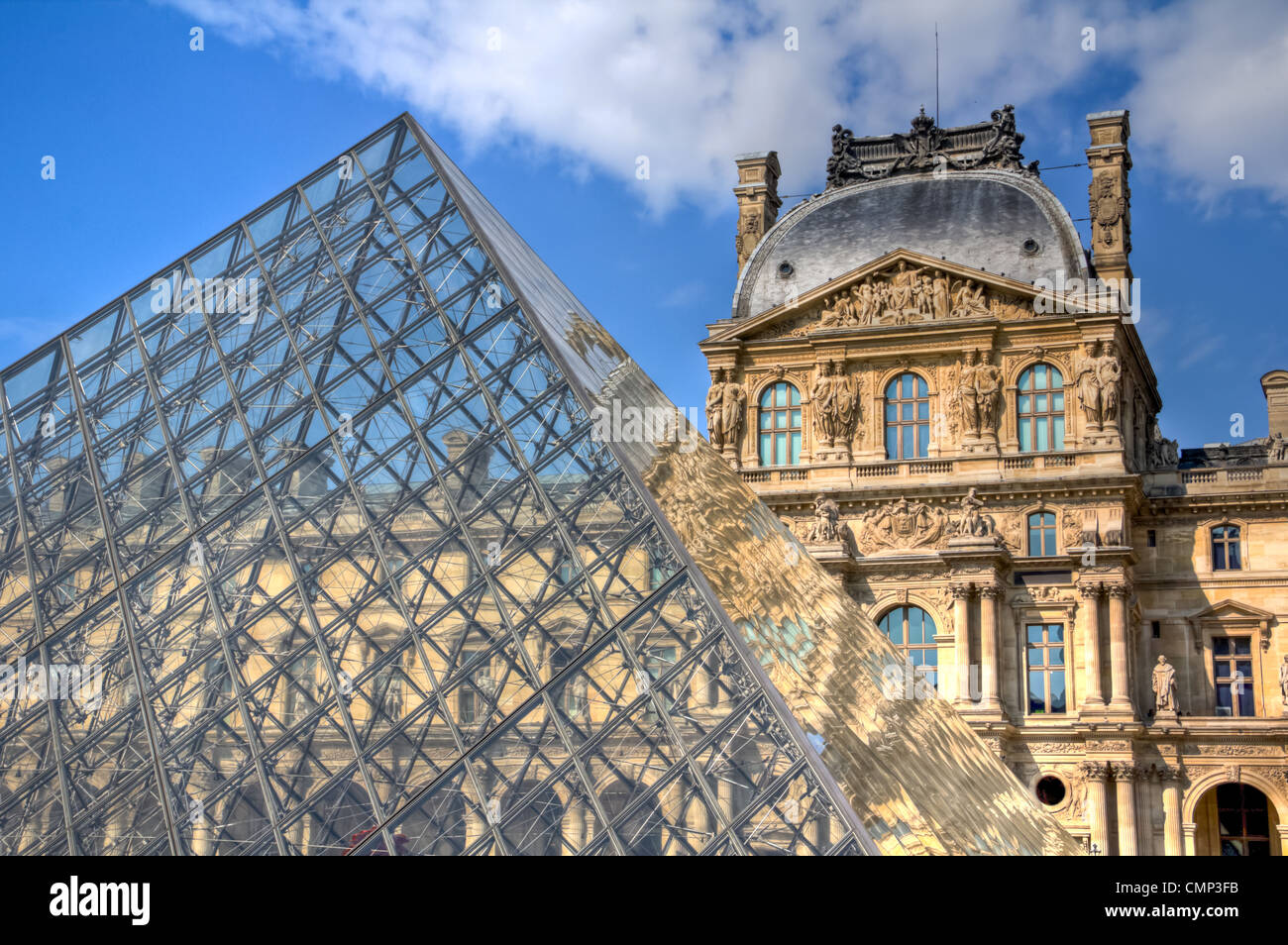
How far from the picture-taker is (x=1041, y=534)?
105ft

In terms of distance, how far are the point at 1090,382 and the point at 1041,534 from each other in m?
3.46

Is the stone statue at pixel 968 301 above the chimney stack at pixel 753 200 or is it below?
below

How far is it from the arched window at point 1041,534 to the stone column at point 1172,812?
505cm

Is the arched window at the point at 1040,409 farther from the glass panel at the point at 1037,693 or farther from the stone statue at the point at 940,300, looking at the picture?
the glass panel at the point at 1037,693

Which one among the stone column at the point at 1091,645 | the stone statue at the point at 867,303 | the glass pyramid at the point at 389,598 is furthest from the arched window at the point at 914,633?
the glass pyramid at the point at 389,598

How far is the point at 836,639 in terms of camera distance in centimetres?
1543

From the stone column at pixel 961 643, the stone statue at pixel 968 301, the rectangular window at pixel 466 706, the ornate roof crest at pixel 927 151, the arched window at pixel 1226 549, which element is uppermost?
the ornate roof crest at pixel 927 151

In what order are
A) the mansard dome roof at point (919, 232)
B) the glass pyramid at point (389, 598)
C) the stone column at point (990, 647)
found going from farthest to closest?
the mansard dome roof at point (919, 232)
the stone column at point (990, 647)
the glass pyramid at point (389, 598)

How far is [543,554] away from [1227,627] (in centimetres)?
2454

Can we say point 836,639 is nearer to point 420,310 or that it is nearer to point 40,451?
point 420,310

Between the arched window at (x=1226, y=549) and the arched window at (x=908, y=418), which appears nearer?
the arched window at (x=1226, y=549)

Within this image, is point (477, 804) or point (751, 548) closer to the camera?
point (477, 804)

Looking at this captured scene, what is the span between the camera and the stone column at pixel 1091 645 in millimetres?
30359
